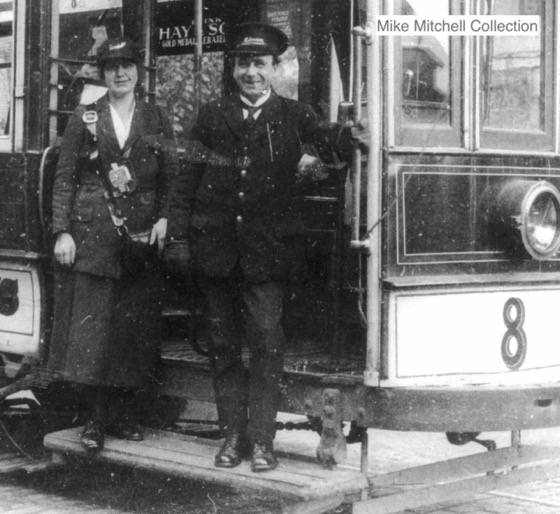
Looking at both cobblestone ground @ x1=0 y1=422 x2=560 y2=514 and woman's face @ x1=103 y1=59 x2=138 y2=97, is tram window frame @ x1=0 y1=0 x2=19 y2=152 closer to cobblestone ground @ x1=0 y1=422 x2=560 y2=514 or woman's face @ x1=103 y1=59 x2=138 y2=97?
woman's face @ x1=103 y1=59 x2=138 y2=97

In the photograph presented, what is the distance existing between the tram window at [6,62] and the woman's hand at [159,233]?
1.07 metres

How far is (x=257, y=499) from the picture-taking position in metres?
6.14

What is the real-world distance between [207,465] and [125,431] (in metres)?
0.76

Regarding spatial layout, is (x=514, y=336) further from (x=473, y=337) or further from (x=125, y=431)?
(x=125, y=431)

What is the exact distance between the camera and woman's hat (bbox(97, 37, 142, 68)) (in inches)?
217

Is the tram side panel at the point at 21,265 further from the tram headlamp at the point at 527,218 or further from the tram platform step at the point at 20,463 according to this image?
the tram headlamp at the point at 527,218

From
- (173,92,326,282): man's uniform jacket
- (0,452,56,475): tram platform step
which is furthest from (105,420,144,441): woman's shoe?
(173,92,326,282): man's uniform jacket

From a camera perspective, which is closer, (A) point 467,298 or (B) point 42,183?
(A) point 467,298

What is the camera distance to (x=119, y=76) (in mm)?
5594

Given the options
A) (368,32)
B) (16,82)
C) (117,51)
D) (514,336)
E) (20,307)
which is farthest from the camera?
(20,307)

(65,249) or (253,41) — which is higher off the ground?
(253,41)

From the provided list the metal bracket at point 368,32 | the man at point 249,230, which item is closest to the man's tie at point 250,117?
the man at point 249,230

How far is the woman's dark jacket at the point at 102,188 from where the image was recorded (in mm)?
5574

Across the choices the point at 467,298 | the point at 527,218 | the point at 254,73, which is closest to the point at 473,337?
the point at 467,298
